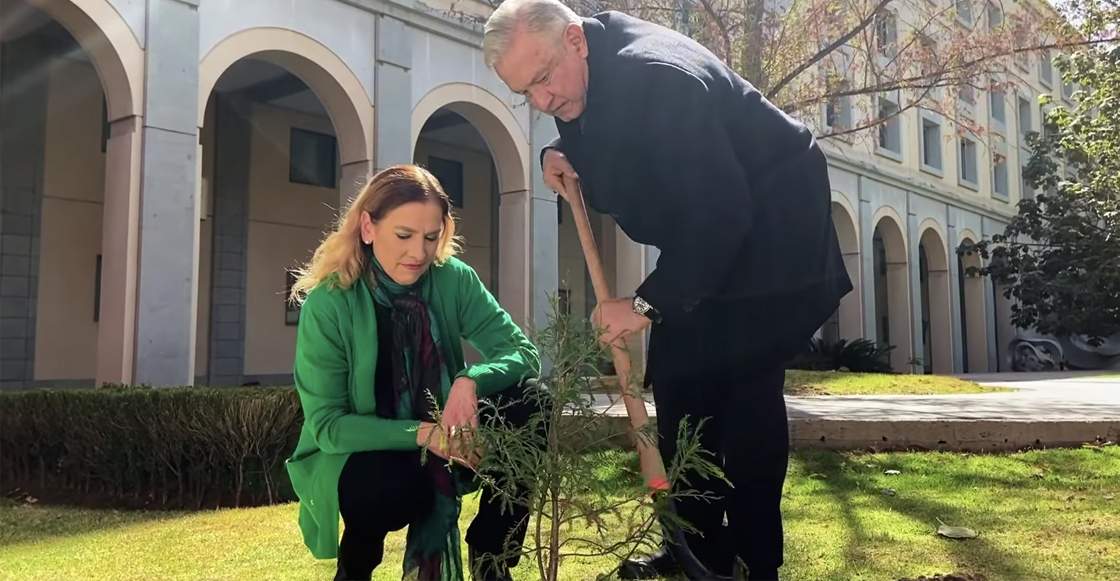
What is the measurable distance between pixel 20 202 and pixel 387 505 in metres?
11.5

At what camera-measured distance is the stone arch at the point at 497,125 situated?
37.9 ft

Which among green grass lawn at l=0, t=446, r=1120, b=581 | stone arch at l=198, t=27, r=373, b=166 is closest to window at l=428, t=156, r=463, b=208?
stone arch at l=198, t=27, r=373, b=166

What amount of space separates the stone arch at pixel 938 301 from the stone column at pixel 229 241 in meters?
17.8

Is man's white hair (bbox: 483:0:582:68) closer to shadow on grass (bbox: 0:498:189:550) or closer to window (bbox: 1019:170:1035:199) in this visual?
shadow on grass (bbox: 0:498:189:550)

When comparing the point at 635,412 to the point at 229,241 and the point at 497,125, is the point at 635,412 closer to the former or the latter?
the point at 497,125

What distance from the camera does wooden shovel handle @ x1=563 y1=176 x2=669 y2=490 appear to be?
2.34 metres

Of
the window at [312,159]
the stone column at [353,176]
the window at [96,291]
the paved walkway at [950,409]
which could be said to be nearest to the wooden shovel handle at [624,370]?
the paved walkway at [950,409]

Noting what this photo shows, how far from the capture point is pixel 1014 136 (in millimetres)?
27953

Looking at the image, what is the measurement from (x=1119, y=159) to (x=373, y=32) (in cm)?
1019

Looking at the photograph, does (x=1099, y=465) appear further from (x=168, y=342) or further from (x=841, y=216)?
(x=841, y=216)

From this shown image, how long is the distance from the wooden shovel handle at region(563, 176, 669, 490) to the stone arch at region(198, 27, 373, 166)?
732cm

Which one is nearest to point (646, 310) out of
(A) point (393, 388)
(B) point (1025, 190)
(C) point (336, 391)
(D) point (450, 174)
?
(A) point (393, 388)

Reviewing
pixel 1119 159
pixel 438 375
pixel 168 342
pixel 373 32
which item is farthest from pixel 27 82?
pixel 1119 159

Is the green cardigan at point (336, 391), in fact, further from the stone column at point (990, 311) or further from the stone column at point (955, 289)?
the stone column at point (990, 311)
